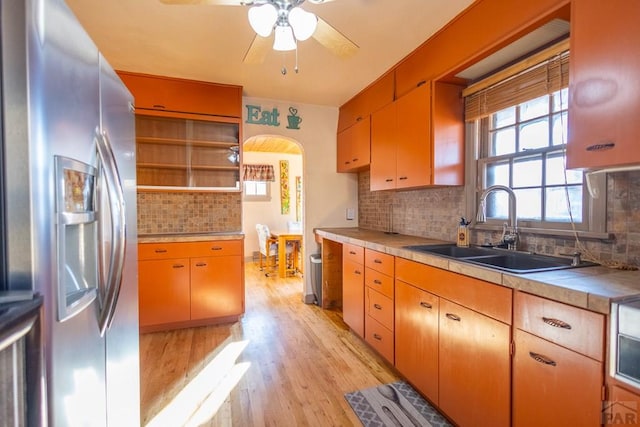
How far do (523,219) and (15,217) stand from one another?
7.64 feet

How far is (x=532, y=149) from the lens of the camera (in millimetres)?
1897

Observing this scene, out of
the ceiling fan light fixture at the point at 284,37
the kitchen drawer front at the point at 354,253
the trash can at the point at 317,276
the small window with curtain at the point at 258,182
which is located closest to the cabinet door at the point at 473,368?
the kitchen drawer front at the point at 354,253

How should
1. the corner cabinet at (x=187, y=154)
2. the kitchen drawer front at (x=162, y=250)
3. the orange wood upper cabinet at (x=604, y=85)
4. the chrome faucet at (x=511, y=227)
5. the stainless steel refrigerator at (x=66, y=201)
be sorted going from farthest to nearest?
the corner cabinet at (x=187, y=154) → the kitchen drawer front at (x=162, y=250) → the chrome faucet at (x=511, y=227) → the orange wood upper cabinet at (x=604, y=85) → the stainless steel refrigerator at (x=66, y=201)

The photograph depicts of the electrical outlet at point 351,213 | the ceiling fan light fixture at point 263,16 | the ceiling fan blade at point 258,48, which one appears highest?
the ceiling fan blade at point 258,48

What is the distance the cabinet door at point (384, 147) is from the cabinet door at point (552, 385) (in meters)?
1.70

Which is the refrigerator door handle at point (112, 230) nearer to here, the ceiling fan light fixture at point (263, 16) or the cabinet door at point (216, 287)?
the ceiling fan light fixture at point (263, 16)

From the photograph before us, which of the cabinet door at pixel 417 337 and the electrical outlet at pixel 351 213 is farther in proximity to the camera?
the electrical outlet at pixel 351 213

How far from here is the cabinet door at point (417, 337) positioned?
5.66ft

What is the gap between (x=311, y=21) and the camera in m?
1.43

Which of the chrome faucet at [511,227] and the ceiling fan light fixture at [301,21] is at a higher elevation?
the ceiling fan light fixture at [301,21]

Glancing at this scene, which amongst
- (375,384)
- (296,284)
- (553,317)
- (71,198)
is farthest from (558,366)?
(296,284)

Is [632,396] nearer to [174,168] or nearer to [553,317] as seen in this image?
[553,317]

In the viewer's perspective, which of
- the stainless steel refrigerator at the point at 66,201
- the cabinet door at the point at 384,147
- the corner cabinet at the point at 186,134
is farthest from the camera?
the corner cabinet at the point at 186,134

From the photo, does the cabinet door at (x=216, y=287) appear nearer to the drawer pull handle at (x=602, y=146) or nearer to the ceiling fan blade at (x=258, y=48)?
the ceiling fan blade at (x=258, y=48)
